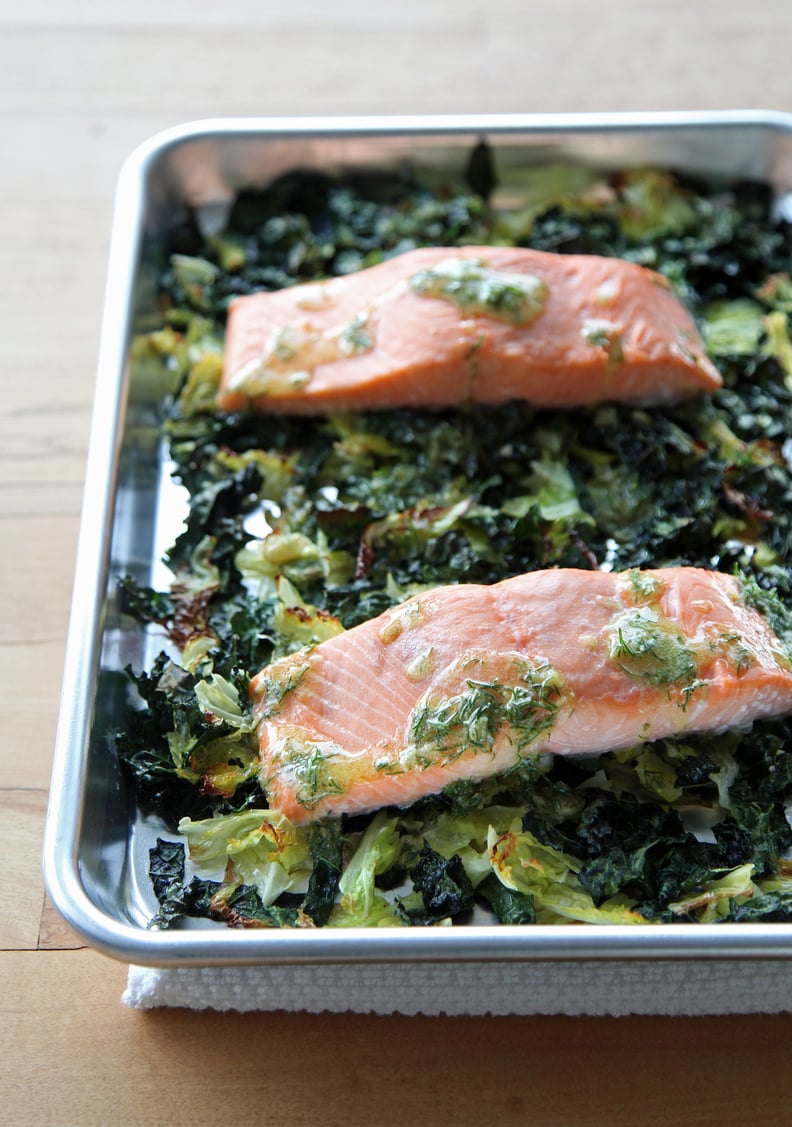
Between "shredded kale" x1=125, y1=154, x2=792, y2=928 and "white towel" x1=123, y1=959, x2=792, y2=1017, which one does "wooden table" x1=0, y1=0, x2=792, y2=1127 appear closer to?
"white towel" x1=123, y1=959, x2=792, y2=1017

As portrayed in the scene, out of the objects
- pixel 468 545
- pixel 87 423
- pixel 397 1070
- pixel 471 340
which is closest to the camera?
pixel 397 1070

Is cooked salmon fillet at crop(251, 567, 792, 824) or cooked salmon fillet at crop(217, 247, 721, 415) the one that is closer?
cooked salmon fillet at crop(251, 567, 792, 824)

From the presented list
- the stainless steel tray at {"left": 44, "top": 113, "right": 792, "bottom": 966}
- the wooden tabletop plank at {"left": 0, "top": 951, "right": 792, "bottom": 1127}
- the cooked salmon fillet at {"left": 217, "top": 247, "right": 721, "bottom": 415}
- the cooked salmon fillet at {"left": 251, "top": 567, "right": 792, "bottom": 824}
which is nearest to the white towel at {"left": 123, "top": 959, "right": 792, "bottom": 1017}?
the wooden tabletop plank at {"left": 0, "top": 951, "right": 792, "bottom": 1127}

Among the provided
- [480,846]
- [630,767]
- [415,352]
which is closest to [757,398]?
[415,352]

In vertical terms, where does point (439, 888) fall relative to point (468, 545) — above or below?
below

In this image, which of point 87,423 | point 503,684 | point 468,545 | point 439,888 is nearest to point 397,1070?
point 439,888

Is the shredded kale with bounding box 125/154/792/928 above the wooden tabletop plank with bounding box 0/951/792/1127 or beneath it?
above

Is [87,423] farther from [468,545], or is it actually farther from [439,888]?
[439,888]

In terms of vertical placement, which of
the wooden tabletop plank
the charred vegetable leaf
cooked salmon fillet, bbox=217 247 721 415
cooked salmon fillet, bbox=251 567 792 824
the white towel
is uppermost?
cooked salmon fillet, bbox=217 247 721 415
